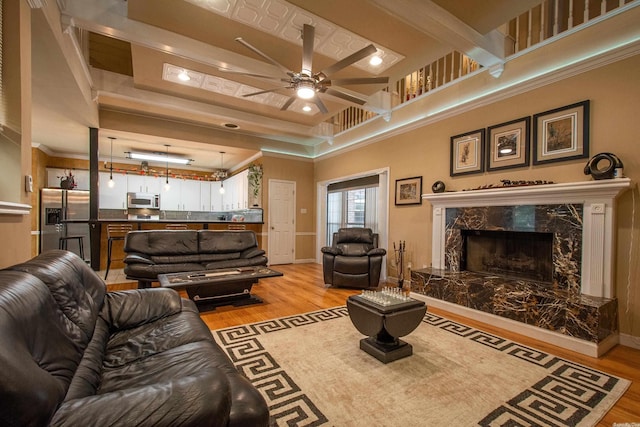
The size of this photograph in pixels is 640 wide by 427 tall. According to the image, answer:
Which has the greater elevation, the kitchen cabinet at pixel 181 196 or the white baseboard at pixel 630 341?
the kitchen cabinet at pixel 181 196

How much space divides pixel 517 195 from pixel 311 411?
3.05m

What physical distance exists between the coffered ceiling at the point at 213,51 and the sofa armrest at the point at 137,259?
2.24m

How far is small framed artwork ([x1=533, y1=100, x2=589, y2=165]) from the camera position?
2.86 metres

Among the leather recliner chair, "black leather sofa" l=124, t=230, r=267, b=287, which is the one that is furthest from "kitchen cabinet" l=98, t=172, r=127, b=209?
the leather recliner chair

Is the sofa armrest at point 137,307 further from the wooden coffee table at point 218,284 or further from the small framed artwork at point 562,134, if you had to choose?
the small framed artwork at point 562,134

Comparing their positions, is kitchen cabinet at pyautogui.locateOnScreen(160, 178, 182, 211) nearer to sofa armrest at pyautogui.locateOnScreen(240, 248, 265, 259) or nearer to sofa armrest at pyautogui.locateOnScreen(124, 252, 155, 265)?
sofa armrest at pyautogui.locateOnScreen(124, 252, 155, 265)

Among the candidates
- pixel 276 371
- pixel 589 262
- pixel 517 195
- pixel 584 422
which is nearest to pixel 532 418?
pixel 584 422

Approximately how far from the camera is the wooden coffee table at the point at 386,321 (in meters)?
2.20

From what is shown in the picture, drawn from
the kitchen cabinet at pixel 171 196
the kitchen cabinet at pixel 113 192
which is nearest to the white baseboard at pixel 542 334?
the kitchen cabinet at pixel 171 196

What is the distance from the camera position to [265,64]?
369cm

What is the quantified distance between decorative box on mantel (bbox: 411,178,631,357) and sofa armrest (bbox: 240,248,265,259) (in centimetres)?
243

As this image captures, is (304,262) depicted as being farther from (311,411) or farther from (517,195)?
(311,411)

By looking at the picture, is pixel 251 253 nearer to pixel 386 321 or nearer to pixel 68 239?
pixel 386 321

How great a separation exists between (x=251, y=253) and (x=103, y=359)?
10.5 ft
